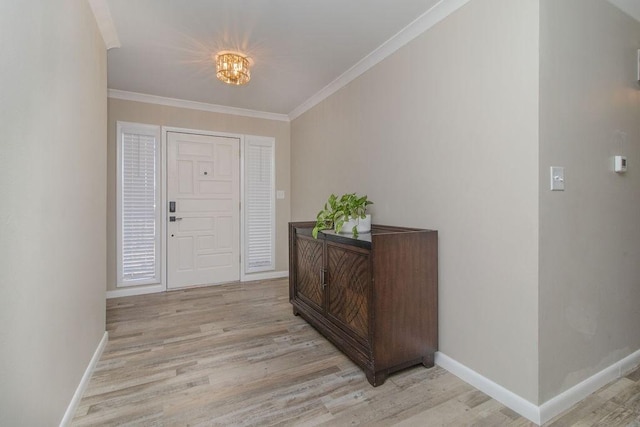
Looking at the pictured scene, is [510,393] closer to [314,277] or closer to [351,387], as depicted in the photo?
[351,387]

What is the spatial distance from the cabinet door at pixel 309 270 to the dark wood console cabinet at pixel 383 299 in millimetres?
156

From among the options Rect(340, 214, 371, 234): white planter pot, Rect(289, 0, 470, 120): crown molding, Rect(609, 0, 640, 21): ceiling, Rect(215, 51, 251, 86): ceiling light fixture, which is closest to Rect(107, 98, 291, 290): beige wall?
Rect(289, 0, 470, 120): crown molding

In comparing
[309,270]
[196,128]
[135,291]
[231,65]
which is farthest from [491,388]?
[196,128]

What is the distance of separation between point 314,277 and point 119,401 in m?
1.51

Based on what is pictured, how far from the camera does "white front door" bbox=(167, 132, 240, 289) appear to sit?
3938mm

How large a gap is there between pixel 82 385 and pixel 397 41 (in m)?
3.16

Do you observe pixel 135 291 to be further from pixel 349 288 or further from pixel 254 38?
pixel 254 38

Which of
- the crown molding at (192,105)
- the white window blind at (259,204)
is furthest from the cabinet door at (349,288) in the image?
the crown molding at (192,105)

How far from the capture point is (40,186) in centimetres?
128

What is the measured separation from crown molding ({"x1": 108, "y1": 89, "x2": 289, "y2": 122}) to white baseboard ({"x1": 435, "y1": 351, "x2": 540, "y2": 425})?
371cm

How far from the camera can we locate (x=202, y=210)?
4.09m

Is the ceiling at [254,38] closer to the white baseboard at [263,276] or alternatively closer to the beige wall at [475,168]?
the beige wall at [475,168]

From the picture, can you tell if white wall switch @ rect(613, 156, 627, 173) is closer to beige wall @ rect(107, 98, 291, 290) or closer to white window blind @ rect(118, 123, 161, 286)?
beige wall @ rect(107, 98, 291, 290)

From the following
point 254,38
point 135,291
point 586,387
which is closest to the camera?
point 586,387
